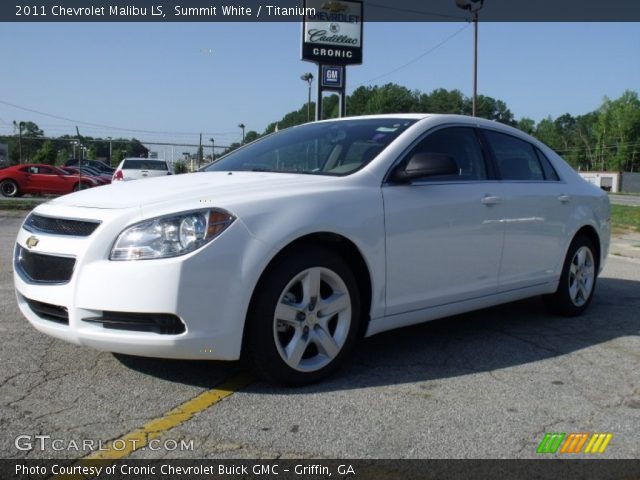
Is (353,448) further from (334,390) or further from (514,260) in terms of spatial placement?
(514,260)

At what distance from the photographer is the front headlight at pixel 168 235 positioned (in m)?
3.01

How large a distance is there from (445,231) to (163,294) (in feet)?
6.03

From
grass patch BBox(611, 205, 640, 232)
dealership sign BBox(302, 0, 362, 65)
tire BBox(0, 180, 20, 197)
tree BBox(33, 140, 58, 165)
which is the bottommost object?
grass patch BBox(611, 205, 640, 232)

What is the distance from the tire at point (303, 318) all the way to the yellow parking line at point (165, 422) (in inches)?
8.4

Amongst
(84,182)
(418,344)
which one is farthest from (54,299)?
(84,182)

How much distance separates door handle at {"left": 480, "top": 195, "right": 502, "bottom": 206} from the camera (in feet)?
14.0

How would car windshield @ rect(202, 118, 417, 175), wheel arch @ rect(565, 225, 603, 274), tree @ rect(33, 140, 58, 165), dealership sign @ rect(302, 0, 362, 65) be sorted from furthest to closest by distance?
1. tree @ rect(33, 140, 58, 165)
2. dealership sign @ rect(302, 0, 362, 65)
3. wheel arch @ rect(565, 225, 603, 274)
4. car windshield @ rect(202, 118, 417, 175)

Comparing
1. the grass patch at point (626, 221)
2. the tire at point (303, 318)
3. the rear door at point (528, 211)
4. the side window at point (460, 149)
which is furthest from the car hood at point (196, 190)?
the grass patch at point (626, 221)

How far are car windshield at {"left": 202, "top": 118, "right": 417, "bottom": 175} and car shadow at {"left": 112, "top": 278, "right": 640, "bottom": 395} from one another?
1191mm

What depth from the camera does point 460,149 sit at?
14.5ft

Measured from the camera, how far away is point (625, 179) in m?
80.1

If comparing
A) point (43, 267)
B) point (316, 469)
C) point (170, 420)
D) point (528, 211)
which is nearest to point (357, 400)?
point (316, 469)

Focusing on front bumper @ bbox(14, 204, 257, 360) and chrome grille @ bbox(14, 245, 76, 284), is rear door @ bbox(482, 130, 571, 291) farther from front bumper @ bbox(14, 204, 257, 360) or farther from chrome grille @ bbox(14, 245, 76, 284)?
chrome grille @ bbox(14, 245, 76, 284)

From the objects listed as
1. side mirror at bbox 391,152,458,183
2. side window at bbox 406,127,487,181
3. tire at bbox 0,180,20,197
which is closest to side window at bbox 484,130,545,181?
side window at bbox 406,127,487,181
